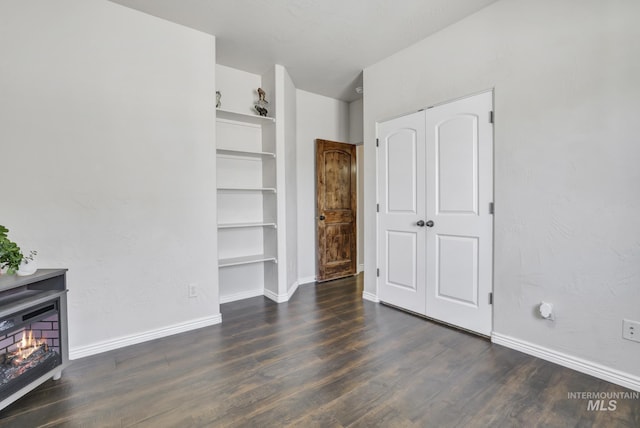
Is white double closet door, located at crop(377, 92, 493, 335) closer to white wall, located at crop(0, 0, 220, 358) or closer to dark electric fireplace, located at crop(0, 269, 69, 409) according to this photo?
white wall, located at crop(0, 0, 220, 358)

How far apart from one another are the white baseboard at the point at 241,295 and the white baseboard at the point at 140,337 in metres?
0.56

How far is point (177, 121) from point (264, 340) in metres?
2.06

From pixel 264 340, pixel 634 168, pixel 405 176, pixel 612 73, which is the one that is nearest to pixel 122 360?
pixel 264 340

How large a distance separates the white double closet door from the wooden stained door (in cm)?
112

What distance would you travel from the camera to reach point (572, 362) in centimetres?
202

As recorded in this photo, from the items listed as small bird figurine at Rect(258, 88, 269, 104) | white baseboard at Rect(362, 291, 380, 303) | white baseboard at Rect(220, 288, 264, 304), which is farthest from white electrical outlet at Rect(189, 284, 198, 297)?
small bird figurine at Rect(258, 88, 269, 104)

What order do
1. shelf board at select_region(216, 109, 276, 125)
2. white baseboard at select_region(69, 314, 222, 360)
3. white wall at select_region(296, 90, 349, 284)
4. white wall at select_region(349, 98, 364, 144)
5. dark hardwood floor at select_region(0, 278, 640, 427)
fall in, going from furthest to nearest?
1. white wall at select_region(349, 98, 364, 144)
2. white wall at select_region(296, 90, 349, 284)
3. shelf board at select_region(216, 109, 276, 125)
4. white baseboard at select_region(69, 314, 222, 360)
5. dark hardwood floor at select_region(0, 278, 640, 427)

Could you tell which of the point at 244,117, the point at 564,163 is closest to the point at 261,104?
the point at 244,117

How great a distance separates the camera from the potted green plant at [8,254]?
174 centimetres

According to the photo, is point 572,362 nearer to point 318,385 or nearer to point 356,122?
point 318,385

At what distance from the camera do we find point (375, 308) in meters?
3.22

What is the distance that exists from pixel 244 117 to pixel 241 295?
2093 millimetres

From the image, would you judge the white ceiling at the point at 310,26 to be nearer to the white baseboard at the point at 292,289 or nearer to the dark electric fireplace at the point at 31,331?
the dark electric fireplace at the point at 31,331

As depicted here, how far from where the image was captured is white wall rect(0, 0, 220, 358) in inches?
81.4
